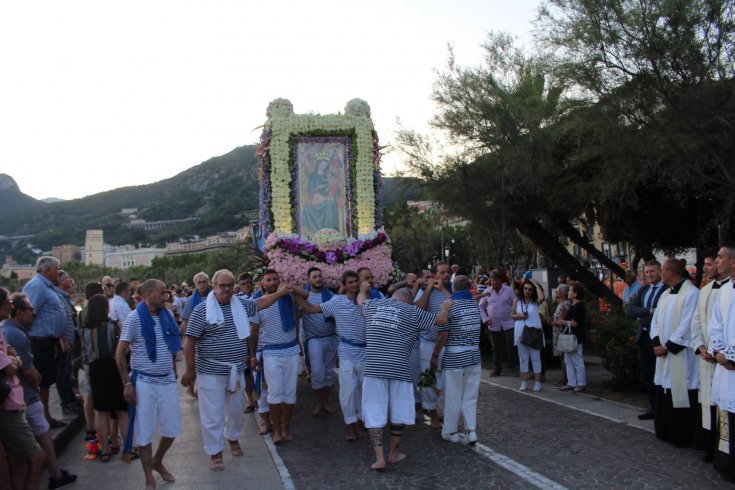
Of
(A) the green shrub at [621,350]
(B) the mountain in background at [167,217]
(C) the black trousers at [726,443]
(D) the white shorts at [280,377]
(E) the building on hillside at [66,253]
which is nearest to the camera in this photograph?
(C) the black trousers at [726,443]

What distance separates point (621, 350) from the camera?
9.95m

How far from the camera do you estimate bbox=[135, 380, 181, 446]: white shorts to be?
6258 mm

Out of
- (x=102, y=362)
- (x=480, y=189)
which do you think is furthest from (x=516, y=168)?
(x=102, y=362)

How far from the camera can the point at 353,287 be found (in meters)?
8.11

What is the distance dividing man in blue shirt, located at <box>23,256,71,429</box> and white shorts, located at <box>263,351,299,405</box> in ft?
8.70

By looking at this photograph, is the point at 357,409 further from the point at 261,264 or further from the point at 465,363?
the point at 261,264

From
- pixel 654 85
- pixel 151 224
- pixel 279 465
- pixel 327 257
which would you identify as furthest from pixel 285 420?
pixel 151 224

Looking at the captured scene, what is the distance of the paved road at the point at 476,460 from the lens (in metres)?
6.24

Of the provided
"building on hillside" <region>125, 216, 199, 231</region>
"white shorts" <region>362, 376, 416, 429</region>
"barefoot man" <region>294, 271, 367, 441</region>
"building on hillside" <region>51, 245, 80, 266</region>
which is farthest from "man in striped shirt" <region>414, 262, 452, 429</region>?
"building on hillside" <region>125, 216, 199, 231</region>

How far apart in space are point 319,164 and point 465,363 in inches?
226

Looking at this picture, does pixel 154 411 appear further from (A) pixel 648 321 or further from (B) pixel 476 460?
(A) pixel 648 321

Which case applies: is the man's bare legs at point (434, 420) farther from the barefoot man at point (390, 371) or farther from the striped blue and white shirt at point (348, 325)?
the barefoot man at point (390, 371)

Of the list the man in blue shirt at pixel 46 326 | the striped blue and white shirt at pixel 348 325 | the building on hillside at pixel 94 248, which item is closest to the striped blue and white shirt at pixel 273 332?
the striped blue and white shirt at pixel 348 325

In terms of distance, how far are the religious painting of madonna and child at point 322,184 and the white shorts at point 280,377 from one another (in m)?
4.34
